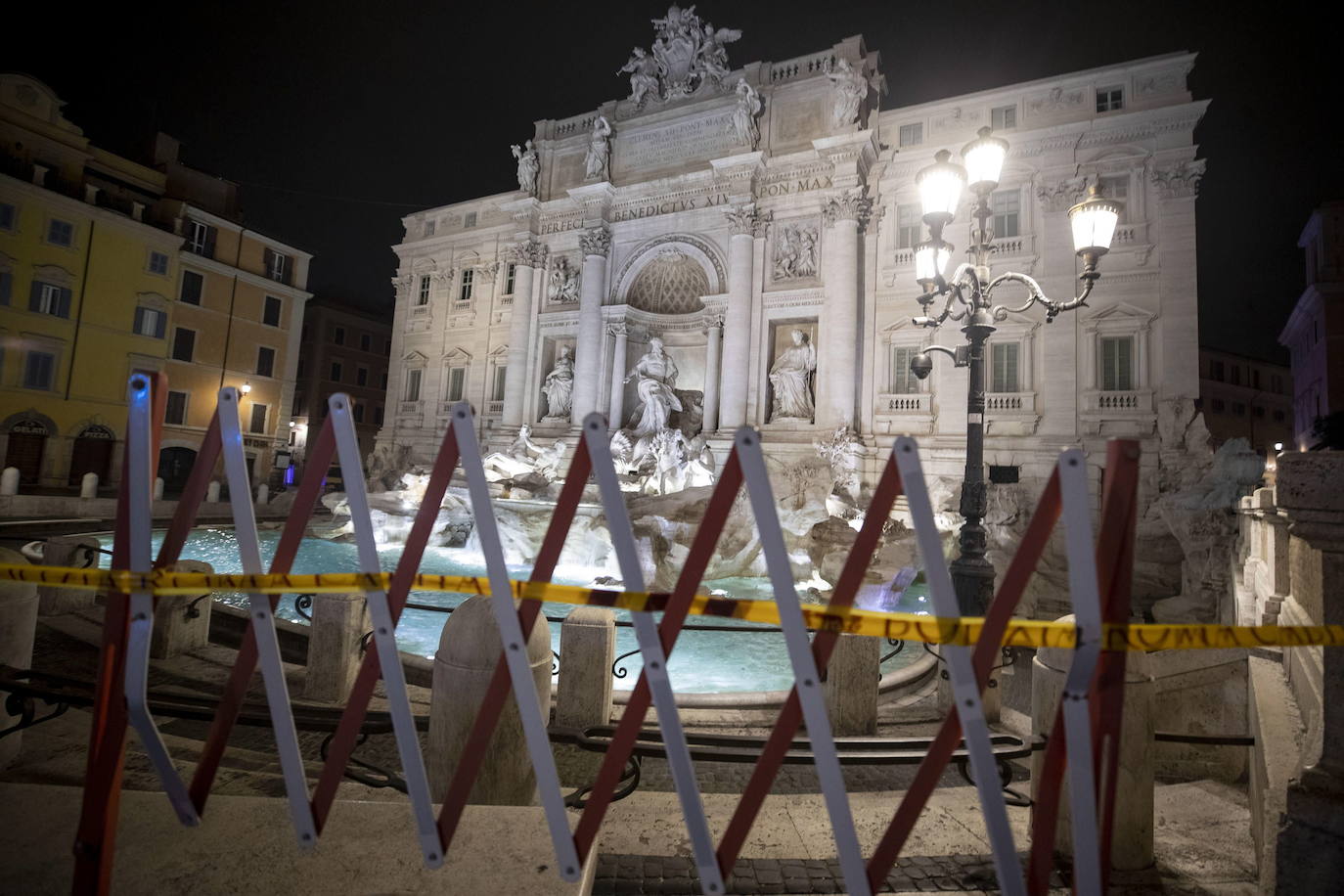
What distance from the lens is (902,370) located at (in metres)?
18.5

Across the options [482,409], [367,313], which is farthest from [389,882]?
[367,313]

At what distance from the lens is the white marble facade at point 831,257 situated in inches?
639

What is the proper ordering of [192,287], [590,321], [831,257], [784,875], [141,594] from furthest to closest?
[192,287]
[590,321]
[831,257]
[784,875]
[141,594]

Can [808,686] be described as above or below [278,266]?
below

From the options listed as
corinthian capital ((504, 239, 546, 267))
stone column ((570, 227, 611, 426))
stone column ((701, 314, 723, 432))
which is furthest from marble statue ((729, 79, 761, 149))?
corinthian capital ((504, 239, 546, 267))

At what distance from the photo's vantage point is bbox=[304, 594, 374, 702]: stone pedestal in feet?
15.8

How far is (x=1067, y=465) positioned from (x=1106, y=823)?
1.01 metres

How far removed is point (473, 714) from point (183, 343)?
1232 inches

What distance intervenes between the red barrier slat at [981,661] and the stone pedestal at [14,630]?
4301mm

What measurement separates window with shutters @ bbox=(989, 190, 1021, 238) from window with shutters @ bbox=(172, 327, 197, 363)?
32.3 metres

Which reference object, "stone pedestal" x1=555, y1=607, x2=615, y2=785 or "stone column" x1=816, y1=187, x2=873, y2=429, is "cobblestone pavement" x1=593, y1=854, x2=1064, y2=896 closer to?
"stone pedestal" x1=555, y1=607, x2=615, y2=785

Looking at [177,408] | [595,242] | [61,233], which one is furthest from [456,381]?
[61,233]

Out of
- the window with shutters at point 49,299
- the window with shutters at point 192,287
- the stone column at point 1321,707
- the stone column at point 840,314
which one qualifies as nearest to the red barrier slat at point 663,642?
the stone column at point 1321,707

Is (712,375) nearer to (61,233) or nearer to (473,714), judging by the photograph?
(473,714)
